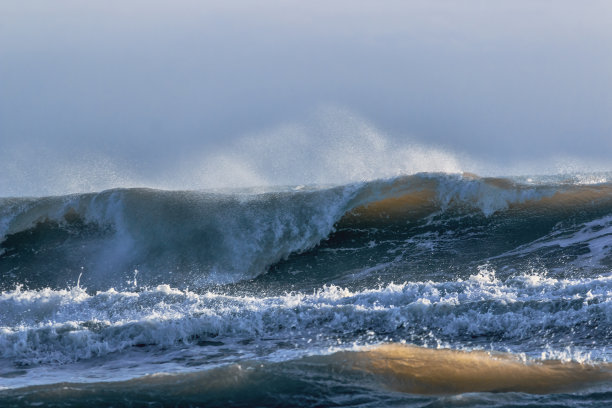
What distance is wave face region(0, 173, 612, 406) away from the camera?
20.8ft

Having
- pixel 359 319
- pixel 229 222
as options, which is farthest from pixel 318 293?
pixel 229 222

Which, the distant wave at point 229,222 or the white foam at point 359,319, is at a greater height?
the distant wave at point 229,222

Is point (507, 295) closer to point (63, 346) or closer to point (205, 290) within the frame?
point (63, 346)

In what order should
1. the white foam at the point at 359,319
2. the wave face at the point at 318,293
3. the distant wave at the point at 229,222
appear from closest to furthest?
1. the wave face at the point at 318,293
2. the white foam at the point at 359,319
3. the distant wave at the point at 229,222

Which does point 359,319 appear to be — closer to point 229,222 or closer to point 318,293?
point 318,293

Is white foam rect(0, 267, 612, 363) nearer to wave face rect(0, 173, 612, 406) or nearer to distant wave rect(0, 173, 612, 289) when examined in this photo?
wave face rect(0, 173, 612, 406)

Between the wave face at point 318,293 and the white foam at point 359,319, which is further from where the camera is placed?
the white foam at point 359,319

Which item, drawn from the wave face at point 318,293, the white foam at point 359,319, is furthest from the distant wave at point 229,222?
the white foam at point 359,319

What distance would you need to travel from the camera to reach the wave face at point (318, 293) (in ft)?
20.8

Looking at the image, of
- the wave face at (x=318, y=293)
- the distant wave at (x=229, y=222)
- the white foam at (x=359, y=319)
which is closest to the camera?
the wave face at (x=318, y=293)

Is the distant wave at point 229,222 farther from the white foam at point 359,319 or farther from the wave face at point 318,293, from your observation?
the white foam at point 359,319

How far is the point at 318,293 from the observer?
983cm

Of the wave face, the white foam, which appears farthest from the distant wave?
the white foam

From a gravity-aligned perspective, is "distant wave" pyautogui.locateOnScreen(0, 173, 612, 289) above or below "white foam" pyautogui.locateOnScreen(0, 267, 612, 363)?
above
